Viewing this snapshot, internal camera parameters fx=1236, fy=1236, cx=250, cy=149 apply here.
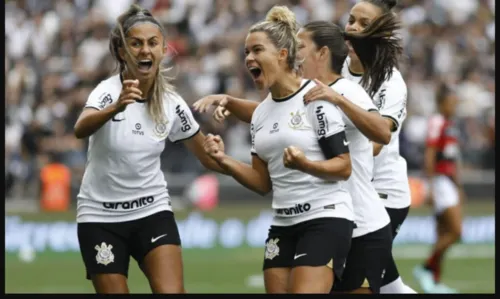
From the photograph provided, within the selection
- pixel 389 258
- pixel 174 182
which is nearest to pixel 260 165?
pixel 389 258

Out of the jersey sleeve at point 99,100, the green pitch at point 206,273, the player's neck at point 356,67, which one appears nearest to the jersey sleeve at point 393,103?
the player's neck at point 356,67

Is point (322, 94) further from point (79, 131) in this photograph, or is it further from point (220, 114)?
point (79, 131)

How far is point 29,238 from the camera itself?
16969 millimetres

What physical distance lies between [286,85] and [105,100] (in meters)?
1.11

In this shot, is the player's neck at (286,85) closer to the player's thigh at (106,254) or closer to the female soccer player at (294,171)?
the female soccer player at (294,171)

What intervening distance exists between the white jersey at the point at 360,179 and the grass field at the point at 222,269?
589 cm

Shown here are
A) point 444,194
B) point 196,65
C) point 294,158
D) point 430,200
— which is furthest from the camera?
point 196,65

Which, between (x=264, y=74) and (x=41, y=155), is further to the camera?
(x=41, y=155)

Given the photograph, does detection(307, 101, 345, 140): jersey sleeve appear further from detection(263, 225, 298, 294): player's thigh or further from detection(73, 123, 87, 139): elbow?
detection(73, 123, 87, 139): elbow

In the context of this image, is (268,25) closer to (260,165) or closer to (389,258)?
(260,165)

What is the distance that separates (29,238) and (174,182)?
292 cm

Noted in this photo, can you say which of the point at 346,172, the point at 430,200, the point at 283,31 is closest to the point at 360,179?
the point at 346,172

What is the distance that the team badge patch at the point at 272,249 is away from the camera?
7.22 m

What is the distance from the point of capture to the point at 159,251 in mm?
7488
